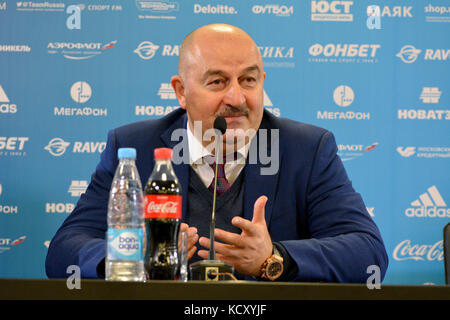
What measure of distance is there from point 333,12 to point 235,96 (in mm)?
2012

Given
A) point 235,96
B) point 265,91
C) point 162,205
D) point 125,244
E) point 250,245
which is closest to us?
point 125,244

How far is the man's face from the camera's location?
199cm

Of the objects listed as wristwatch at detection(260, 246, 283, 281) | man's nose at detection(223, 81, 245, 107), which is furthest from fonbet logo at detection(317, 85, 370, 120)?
wristwatch at detection(260, 246, 283, 281)

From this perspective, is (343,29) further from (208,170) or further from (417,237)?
(208,170)

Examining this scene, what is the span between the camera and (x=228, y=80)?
2027 mm

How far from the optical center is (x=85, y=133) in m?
3.66

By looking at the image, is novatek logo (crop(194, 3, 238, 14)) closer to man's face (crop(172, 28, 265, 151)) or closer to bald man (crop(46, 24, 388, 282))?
bald man (crop(46, 24, 388, 282))

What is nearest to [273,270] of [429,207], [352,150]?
[352,150]

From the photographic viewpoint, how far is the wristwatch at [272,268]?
150 cm

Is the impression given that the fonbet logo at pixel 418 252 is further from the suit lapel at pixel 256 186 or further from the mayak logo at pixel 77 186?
the mayak logo at pixel 77 186

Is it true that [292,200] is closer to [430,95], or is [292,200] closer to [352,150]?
[352,150]

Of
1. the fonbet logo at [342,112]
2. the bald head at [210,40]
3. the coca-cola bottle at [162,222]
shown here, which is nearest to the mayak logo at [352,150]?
the fonbet logo at [342,112]

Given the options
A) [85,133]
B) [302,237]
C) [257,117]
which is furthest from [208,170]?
[85,133]

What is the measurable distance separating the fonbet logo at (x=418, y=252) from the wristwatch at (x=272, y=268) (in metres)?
2.28
